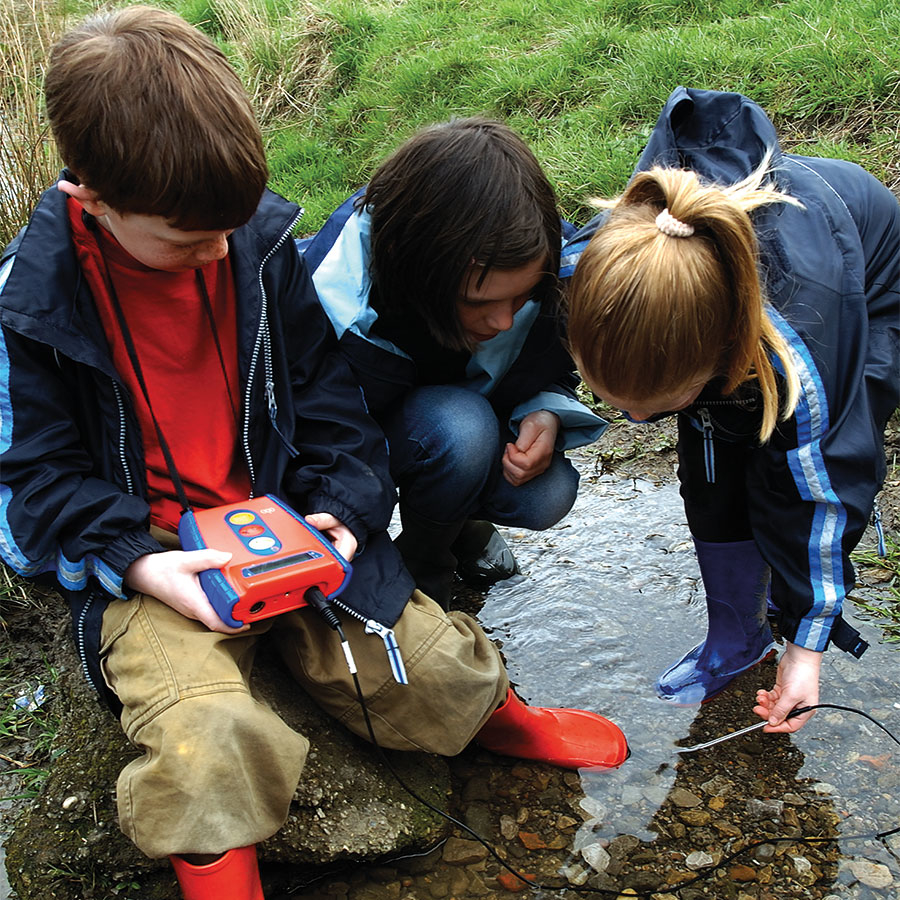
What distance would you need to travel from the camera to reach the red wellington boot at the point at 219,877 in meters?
1.62

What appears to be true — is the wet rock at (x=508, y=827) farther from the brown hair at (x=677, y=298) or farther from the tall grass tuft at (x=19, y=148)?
the tall grass tuft at (x=19, y=148)

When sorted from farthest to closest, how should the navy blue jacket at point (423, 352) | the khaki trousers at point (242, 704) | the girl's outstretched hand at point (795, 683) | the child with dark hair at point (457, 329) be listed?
1. the navy blue jacket at point (423, 352)
2. the child with dark hair at point (457, 329)
3. the girl's outstretched hand at point (795, 683)
4. the khaki trousers at point (242, 704)

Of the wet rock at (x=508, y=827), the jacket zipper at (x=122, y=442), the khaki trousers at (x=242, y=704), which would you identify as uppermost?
the jacket zipper at (x=122, y=442)

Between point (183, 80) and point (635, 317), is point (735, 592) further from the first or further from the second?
point (183, 80)

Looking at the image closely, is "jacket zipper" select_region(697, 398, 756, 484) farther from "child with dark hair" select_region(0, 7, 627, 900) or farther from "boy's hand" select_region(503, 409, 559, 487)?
"child with dark hair" select_region(0, 7, 627, 900)

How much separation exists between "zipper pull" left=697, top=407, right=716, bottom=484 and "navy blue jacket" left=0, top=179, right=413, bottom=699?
2.21 feet

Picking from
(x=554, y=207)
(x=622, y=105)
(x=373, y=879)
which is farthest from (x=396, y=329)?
(x=622, y=105)

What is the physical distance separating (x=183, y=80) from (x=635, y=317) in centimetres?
84

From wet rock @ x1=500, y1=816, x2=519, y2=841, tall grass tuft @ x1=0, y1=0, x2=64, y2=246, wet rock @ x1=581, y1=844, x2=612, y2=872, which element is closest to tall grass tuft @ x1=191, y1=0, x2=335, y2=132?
tall grass tuft @ x1=0, y1=0, x2=64, y2=246

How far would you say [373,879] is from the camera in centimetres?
197

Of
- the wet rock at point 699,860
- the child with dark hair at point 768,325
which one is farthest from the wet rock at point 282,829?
the child with dark hair at point 768,325

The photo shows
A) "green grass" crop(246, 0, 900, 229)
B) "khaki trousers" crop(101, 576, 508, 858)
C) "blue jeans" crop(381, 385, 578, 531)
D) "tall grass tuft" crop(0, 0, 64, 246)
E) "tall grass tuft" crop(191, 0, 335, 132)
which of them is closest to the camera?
"khaki trousers" crop(101, 576, 508, 858)

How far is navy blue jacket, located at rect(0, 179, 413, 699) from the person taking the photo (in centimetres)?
177

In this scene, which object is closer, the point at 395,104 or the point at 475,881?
the point at 475,881
